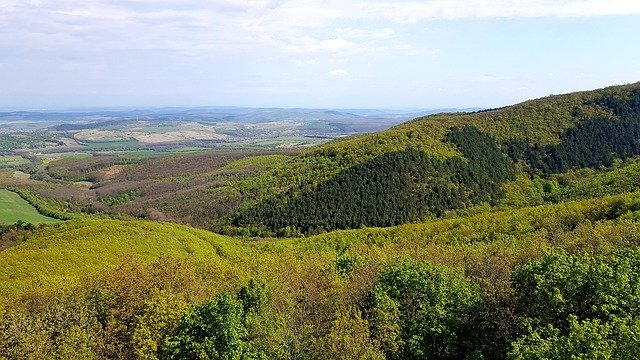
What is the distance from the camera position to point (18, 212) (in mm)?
171500

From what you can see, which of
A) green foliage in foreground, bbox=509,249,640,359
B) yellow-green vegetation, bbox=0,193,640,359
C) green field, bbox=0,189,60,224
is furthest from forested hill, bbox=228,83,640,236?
green foliage in foreground, bbox=509,249,640,359

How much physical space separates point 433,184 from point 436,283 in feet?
397

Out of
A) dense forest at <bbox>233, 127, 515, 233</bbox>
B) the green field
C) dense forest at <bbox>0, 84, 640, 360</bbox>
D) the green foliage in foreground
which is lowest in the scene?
the green field

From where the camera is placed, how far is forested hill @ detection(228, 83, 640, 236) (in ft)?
499

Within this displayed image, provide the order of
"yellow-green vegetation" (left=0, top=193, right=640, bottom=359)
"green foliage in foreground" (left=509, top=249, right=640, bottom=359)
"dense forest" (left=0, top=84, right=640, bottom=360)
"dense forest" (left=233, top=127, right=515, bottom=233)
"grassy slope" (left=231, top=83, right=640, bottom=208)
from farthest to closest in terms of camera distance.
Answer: "grassy slope" (left=231, top=83, right=640, bottom=208) → "dense forest" (left=233, top=127, right=515, bottom=233) → "yellow-green vegetation" (left=0, top=193, right=640, bottom=359) → "dense forest" (left=0, top=84, right=640, bottom=360) → "green foliage in foreground" (left=509, top=249, right=640, bottom=359)

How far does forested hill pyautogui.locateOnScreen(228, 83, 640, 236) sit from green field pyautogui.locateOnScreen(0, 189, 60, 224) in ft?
209

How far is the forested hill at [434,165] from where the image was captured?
5989 inches

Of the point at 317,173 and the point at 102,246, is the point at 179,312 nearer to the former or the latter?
the point at 102,246

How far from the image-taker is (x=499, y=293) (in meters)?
36.1

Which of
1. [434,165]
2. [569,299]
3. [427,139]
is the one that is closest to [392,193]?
[434,165]

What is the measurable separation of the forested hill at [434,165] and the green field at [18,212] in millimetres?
63585

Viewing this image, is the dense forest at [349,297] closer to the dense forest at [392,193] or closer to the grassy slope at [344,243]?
the grassy slope at [344,243]

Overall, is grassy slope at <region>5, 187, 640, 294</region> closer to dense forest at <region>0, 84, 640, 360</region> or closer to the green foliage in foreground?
dense forest at <region>0, 84, 640, 360</region>

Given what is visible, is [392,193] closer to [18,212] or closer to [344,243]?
[344,243]
